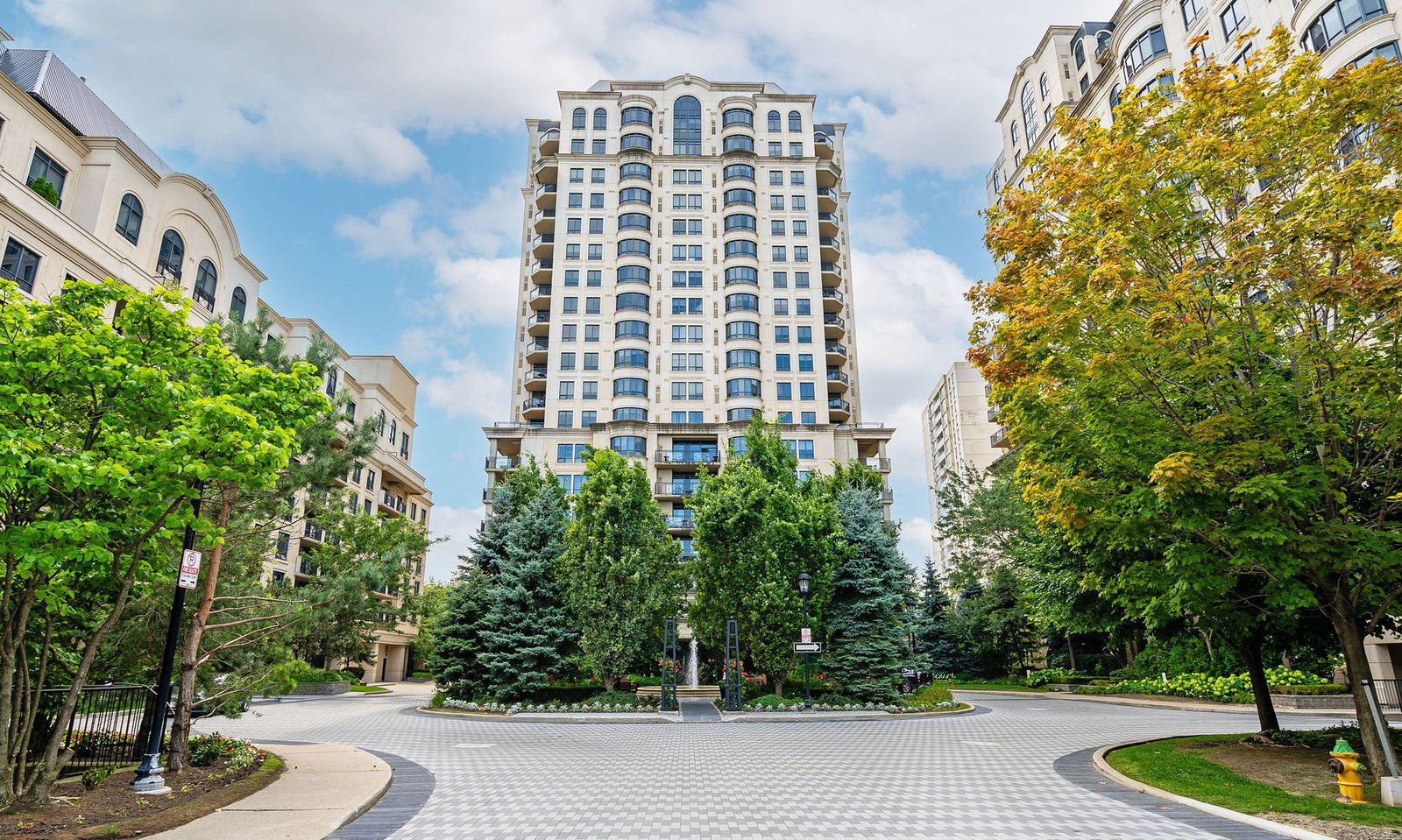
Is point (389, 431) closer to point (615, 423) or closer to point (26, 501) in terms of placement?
point (615, 423)

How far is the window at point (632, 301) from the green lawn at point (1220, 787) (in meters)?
46.9

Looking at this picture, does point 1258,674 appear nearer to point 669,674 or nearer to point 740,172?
point 669,674

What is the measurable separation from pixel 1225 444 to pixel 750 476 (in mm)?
17665

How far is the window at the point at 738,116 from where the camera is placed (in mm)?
63125

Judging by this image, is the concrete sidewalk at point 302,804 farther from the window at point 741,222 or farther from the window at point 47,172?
the window at point 741,222

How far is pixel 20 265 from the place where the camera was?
22.8m

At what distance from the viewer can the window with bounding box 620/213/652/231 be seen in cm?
5953

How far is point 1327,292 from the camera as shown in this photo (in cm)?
981

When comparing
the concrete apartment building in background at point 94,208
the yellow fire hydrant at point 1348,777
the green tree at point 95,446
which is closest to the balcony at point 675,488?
the concrete apartment building in background at point 94,208

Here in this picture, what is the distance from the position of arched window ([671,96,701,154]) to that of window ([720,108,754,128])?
88.4 inches

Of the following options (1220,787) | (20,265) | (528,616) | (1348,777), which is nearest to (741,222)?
(528,616)

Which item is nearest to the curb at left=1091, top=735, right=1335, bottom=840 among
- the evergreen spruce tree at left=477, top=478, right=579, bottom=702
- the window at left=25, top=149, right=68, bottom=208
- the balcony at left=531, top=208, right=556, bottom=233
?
the evergreen spruce tree at left=477, top=478, right=579, bottom=702

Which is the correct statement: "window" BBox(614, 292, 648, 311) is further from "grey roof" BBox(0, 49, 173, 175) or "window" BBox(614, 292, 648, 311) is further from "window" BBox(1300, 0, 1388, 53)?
"window" BBox(1300, 0, 1388, 53)

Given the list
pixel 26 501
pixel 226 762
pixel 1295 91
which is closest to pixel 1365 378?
pixel 1295 91
